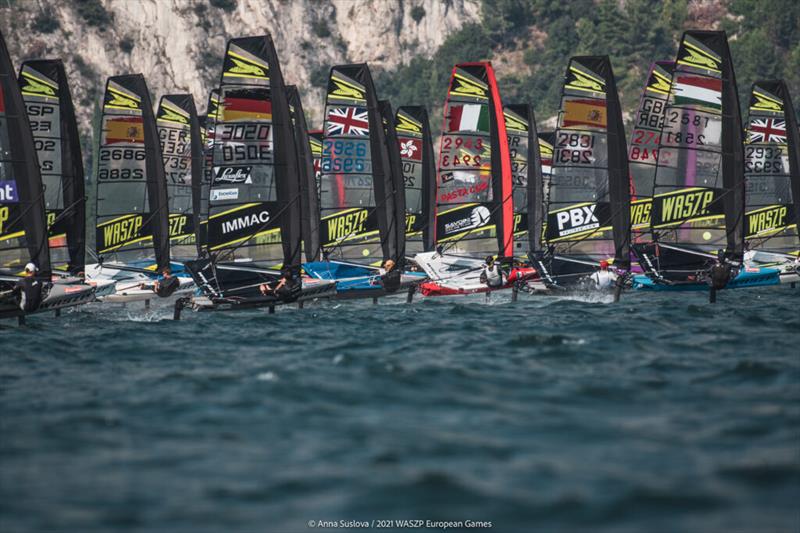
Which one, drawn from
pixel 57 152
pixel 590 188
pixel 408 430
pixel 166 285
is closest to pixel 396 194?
pixel 590 188

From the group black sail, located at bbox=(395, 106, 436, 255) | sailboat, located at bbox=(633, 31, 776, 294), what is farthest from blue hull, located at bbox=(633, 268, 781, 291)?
black sail, located at bbox=(395, 106, 436, 255)

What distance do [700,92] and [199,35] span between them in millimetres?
119114

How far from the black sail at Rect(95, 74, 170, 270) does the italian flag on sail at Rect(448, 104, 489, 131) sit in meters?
10.1

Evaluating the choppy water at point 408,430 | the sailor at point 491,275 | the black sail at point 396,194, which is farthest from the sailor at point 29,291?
the sailor at point 491,275

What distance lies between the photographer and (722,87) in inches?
1287

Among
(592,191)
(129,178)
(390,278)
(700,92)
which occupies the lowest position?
(390,278)

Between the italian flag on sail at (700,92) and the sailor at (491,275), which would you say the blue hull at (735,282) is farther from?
the italian flag on sail at (700,92)

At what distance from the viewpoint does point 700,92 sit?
32750 mm

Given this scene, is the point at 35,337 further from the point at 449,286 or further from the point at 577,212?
the point at 577,212

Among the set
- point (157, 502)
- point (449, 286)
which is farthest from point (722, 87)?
point (157, 502)

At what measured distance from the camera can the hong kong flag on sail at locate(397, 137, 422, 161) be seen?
43969 millimetres

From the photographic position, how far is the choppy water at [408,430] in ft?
35.1

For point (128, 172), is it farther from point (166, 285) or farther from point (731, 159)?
point (731, 159)

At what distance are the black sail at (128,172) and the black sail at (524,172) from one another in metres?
14.1
